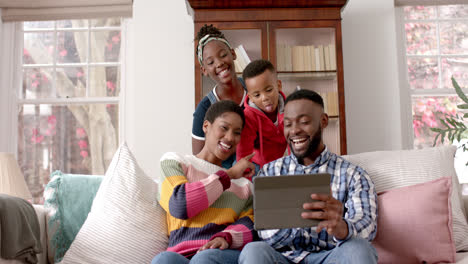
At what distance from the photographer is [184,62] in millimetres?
3381

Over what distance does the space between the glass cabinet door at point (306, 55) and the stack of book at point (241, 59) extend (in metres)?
0.19

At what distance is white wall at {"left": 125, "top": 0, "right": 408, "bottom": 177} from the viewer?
3.33 metres

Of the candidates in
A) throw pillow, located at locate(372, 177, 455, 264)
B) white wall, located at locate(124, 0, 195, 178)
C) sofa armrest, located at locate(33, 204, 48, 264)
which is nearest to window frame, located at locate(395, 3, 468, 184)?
white wall, located at locate(124, 0, 195, 178)

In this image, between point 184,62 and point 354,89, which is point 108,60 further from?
point 354,89

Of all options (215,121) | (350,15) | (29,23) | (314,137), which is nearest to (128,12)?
(29,23)

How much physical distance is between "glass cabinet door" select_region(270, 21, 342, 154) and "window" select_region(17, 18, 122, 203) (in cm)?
135

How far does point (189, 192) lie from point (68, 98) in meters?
2.38

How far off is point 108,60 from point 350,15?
1942 mm

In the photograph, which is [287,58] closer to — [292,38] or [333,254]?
[292,38]

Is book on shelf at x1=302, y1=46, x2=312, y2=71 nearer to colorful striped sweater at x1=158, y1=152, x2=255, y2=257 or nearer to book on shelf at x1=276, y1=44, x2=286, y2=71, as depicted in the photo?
book on shelf at x1=276, y1=44, x2=286, y2=71

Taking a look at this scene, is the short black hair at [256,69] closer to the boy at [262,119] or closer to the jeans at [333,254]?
the boy at [262,119]

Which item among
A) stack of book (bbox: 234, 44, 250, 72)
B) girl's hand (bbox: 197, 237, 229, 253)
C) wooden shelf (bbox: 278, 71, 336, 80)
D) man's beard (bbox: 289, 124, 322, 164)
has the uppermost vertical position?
stack of book (bbox: 234, 44, 250, 72)

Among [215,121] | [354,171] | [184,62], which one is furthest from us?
[184,62]

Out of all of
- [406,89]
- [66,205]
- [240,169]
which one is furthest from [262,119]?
[406,89]
